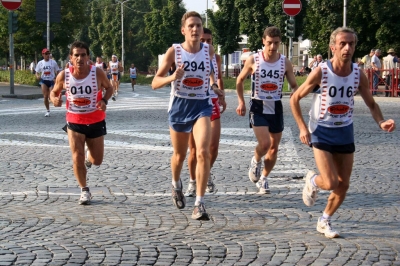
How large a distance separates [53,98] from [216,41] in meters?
54.0

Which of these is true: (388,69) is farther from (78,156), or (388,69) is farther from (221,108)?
(78,156)

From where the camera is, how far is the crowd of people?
266 inches

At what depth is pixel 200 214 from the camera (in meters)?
7.38

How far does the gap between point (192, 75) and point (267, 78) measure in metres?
1.60

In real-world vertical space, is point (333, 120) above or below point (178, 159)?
above

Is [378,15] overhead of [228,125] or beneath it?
overhead

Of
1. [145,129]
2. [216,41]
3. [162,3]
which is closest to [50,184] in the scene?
[145,129]

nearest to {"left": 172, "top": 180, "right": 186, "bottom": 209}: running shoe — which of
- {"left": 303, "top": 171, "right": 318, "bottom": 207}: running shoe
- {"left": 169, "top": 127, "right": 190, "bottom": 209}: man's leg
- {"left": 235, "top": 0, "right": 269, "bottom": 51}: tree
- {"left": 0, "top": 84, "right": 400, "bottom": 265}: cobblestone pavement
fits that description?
{"left": 169, "top": 127, "right": 190, "bottom": 209}: man's leg

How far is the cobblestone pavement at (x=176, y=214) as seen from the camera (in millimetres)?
6059

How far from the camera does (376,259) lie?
5871 mm

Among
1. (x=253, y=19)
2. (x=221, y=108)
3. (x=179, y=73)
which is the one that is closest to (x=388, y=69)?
(x=221, y=108)

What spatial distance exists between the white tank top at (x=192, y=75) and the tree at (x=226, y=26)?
53.5m

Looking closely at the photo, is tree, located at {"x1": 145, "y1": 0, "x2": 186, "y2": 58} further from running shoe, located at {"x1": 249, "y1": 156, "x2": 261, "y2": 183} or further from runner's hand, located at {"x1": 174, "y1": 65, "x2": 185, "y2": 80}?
runner's hand, located at {"x1": 174, "y1": 65, "x2": 185, "y2": 80}

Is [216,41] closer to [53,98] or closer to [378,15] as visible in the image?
[378,15]
